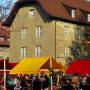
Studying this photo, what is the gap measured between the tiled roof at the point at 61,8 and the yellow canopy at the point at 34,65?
25.8 meters

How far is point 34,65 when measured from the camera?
88.9 ft

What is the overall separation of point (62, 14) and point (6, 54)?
24227 mm

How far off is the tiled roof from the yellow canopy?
84.5ft

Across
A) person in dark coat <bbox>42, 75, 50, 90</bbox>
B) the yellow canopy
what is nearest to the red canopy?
the yellow canopy

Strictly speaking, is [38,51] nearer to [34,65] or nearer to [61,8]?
[61,8]

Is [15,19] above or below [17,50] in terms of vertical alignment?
above

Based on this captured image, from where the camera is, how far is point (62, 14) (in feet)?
194

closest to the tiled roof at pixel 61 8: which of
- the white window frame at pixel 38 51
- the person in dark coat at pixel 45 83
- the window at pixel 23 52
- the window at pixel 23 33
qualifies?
the window at pixel 23 33

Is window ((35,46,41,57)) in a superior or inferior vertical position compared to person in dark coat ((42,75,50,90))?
superior

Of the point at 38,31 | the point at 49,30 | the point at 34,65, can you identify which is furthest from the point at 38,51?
the point at 34,65

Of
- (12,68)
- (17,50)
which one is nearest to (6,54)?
(17,50)

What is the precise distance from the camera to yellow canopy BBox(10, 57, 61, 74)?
86.0ft

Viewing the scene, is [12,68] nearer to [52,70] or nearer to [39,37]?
[52,70]

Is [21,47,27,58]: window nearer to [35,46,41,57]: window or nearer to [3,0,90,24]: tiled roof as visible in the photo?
[35,46,41,57]: window
